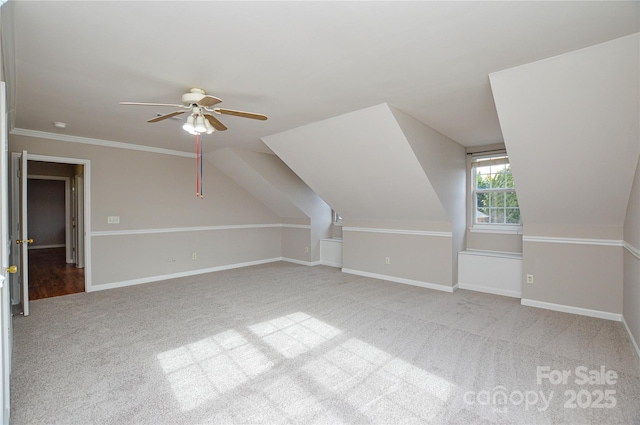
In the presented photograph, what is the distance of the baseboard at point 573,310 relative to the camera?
345cm

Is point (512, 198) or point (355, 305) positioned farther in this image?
point (512, 198)

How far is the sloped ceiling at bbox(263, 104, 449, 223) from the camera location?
3658 mm

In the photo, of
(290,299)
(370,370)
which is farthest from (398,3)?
(290,299)

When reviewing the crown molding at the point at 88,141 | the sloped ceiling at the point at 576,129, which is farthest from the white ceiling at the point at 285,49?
the crown molding at the point at 88,141

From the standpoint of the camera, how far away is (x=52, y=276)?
5.52 meters

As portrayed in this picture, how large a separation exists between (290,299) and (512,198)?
12.0 feet

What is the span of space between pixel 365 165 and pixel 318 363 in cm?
263

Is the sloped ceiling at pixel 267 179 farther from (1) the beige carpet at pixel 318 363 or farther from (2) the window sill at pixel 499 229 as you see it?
(2) the window sill at pixel 499 229

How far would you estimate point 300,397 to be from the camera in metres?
2.07

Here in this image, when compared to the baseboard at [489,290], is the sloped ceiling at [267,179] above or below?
above

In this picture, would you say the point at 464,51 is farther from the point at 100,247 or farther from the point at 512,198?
the point at 100,247

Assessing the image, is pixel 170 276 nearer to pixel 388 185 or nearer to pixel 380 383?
pixel 388 185

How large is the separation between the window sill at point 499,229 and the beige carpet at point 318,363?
1.06 metres

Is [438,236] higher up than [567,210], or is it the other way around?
[567,210]
